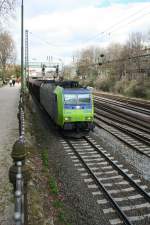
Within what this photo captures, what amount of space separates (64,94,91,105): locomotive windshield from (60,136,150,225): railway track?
350cm

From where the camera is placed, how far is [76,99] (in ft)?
64.0

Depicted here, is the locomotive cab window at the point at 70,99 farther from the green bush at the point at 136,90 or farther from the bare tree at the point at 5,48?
the bare tree at the point at 5,48

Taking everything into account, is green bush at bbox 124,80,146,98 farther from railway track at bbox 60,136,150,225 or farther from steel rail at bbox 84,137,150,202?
steel rail at bbox 84,137,150,202

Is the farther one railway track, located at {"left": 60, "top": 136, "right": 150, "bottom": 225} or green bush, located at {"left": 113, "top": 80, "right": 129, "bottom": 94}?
green bush, located at {"left": 113, "top": 80, "right": 129, "bottom": 94}

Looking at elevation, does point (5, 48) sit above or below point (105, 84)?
above

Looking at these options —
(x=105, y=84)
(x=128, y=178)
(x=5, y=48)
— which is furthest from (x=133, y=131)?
(x=5, y=48)

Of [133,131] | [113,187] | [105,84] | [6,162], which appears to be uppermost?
[105,84]

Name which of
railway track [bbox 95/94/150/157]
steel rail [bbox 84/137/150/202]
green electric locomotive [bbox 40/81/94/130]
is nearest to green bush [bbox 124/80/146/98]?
railway track [bbox 95/94/150/157]

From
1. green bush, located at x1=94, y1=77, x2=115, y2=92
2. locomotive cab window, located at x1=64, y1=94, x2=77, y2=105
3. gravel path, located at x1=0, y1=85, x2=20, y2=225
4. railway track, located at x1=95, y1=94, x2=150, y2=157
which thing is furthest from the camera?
green bush, located at x1=94, y1=77, x2=115, y2=92

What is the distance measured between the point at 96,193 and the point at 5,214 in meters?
3.58

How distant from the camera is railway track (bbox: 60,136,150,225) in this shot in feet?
29.5

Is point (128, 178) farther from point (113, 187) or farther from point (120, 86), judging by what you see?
point (120, 86)

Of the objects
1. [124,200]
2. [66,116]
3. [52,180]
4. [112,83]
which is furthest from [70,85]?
[112,83]

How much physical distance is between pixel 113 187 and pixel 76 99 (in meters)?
8.92
